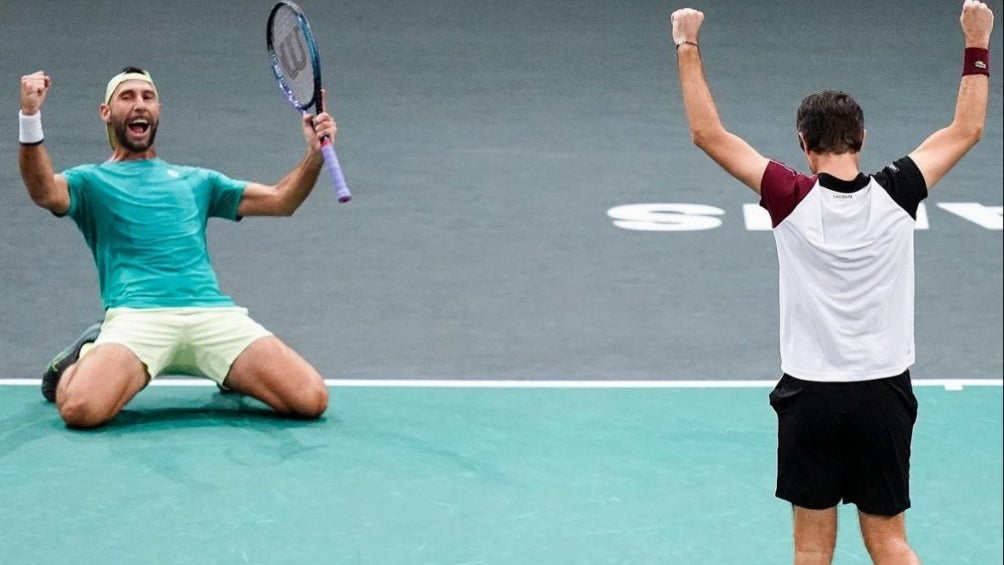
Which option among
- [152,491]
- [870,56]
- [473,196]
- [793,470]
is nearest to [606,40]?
[870,56]

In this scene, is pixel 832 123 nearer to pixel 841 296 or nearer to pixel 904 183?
pixel 904 183

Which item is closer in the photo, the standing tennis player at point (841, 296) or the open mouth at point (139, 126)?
the standing tennis player at point (841, 296)

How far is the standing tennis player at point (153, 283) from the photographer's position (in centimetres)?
692

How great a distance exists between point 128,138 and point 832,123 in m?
3.23

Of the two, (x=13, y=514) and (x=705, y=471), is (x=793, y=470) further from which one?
(x=13, y=514)

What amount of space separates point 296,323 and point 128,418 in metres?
1.48

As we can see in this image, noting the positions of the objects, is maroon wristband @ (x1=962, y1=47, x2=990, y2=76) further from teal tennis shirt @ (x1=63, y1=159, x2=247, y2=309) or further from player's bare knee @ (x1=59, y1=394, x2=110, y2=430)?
player's bare knee @ (x1=59, y1=394, x2=110, y2=430)

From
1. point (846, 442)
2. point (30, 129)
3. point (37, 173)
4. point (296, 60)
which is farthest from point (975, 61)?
point (37, 173)

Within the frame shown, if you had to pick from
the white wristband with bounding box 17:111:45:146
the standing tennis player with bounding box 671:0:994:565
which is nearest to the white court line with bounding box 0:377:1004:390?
the white wristband with bounding box 17:111:45:146

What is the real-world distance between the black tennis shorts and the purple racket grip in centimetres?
156

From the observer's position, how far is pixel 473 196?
35.2ft

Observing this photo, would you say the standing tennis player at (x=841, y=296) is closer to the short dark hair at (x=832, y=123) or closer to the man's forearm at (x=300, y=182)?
the short dark hair at (x=832, y=123)

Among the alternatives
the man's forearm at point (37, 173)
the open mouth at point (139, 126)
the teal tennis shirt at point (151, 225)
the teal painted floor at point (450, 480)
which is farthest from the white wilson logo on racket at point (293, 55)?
the teal painted floor at point (450, 480)

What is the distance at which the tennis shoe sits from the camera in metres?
7.24
